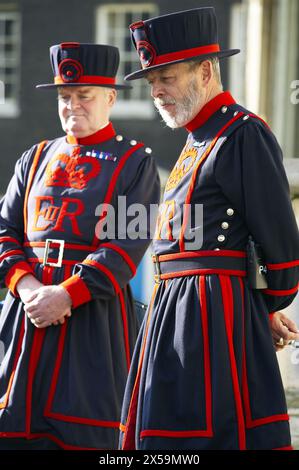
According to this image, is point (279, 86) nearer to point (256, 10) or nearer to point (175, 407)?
point (256, 10)

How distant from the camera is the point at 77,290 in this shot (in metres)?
4.75

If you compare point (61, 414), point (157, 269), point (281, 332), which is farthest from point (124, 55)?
point (281, 332)

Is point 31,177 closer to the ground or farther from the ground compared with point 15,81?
closer to the ground

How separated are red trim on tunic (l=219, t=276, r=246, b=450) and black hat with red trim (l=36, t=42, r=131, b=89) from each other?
1.49 meters

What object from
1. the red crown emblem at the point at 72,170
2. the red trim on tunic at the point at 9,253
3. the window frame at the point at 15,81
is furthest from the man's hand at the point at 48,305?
the window frame at the point at 15,81

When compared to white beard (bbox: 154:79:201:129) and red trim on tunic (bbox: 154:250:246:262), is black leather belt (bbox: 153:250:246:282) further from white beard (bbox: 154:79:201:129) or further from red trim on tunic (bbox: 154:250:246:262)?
white beard (bbox: 154:79:201:129)

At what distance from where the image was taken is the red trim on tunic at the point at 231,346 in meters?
3.78

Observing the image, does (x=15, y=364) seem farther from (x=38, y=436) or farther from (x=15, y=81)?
(x=15, y=81)

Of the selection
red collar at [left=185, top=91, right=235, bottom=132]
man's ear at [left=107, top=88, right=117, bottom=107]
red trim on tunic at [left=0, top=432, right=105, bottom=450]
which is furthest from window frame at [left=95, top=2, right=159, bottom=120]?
red collar at [left=185, top=91, right=235, bottom=132]

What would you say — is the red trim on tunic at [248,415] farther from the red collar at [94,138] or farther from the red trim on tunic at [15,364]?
the red collar at [94,138]

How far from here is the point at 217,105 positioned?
4.08 m

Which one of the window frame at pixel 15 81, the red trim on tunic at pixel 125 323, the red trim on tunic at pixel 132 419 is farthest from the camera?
the window frame at pixel 15 81

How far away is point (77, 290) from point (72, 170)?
1.76 feet

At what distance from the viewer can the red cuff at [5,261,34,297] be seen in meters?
4.86
